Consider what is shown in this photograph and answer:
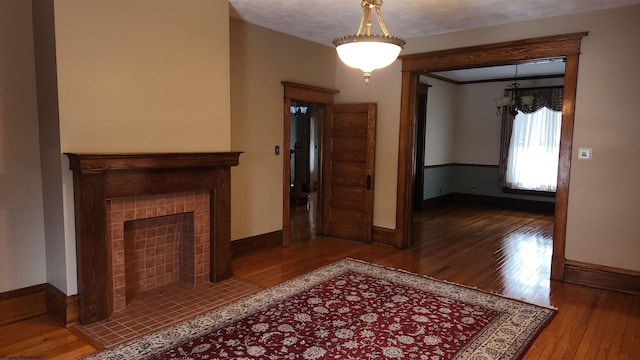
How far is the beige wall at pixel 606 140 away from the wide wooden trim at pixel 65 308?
4.64m

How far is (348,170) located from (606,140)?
3067mm

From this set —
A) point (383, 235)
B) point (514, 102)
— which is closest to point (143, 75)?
point (383, 235)

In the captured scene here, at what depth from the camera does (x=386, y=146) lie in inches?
224

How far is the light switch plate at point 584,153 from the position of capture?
164 inches

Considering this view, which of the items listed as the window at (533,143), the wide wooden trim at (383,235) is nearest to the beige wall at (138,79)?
the wide wooden trim at (383,235)

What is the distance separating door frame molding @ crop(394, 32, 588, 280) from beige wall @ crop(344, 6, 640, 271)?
0.07 meters

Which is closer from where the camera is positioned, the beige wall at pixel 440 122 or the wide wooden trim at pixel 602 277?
the wide wooden trim at pixel 602 277

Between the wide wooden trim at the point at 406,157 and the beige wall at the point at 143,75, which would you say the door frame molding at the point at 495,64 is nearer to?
the wide wooden trim at the point at 406,157

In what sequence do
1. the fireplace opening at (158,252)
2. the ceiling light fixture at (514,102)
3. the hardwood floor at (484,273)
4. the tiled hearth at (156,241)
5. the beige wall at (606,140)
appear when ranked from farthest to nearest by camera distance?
the ceiling light fixture at (514,102) < the beige wall at (606,140) < the fireplace opening at (158,252) < the tiled hearth at (156,241) < the hardwood floor at (484,273)

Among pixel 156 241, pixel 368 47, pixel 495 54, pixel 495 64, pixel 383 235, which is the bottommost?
pixel 383 235

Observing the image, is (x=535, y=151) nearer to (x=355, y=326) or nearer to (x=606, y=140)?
(x=606, y=140)

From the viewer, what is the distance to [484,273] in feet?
14.7

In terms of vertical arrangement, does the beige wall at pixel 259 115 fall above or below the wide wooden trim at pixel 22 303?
above

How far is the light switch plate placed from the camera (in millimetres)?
4161
